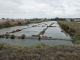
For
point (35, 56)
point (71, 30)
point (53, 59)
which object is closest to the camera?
point (53, 59)

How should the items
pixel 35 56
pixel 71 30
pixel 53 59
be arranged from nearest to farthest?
pixel 53 59 < pixel 35 56 < pixel 71 30

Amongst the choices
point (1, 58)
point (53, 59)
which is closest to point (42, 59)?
point (53, 59)

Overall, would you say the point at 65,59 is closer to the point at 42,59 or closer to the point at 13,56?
the point at 42,59

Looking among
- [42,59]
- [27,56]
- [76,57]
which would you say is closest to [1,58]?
[27,56]

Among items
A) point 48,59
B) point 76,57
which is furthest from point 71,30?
point 48,59

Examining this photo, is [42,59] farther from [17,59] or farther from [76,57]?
[76,57]

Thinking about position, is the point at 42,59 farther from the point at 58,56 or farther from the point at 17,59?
the point at 17,59

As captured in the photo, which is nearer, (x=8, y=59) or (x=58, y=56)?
(x=8, y=59)

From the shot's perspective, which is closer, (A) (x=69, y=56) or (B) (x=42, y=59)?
(B) (x=42, y=59)
